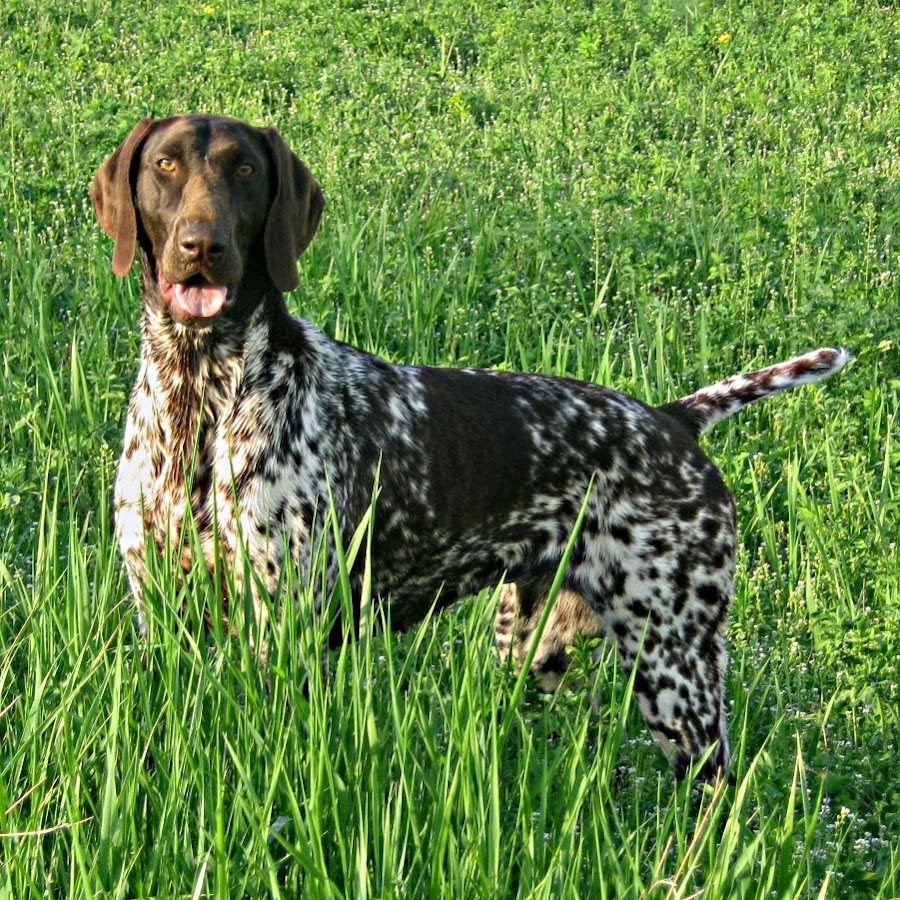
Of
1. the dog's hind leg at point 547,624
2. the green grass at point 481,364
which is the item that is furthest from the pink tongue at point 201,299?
the dog's hind leg at point 547,624

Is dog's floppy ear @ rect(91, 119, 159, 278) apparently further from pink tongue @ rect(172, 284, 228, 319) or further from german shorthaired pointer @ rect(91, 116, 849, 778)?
pink tongue @ rect(172, 284, 228, 319)

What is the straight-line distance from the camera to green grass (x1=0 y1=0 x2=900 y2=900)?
3.00 m

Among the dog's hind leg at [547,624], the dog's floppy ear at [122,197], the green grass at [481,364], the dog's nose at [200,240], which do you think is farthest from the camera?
the dog's hind leg at [547,624]

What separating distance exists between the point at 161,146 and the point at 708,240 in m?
4.15

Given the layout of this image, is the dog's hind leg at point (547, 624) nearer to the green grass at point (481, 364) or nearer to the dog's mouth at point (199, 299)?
the green grass at point (481, 364)

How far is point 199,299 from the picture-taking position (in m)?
4.25

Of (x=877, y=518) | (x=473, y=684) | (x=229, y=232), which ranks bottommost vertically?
(x=877, y=518)

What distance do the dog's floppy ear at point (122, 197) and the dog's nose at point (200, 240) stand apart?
0.31m

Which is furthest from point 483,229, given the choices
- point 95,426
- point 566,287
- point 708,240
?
point 95,426

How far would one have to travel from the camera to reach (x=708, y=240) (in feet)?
25.9

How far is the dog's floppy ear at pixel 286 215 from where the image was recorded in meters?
4.35

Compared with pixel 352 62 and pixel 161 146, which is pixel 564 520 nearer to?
pixel 161 146

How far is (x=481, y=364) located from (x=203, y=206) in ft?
9.11

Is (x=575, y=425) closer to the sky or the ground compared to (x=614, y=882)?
closer to the sky
